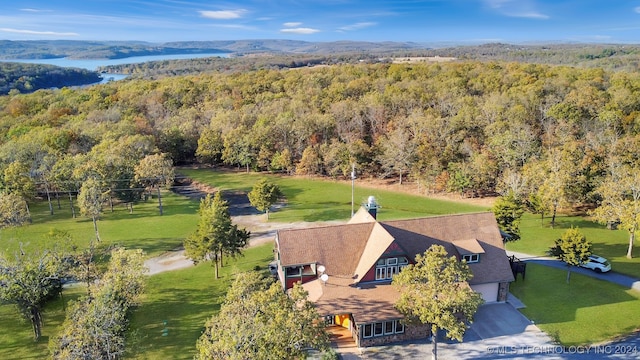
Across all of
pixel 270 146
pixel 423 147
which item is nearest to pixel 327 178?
pixel 270 146

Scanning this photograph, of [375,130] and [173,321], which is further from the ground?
[375,130]

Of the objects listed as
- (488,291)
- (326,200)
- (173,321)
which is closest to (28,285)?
(173,321)

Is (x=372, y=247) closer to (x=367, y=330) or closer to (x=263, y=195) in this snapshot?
(x=367, y=330)

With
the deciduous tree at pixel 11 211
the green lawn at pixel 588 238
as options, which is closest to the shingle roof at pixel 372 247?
the green lawn at pixel 588 238

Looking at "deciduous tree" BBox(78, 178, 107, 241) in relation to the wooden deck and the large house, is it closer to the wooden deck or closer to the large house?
the large house

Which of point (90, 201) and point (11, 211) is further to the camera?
point (90, 201)

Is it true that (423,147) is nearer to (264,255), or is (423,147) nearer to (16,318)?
(264,255)

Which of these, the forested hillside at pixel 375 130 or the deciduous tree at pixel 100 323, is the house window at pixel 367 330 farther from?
the forested hillside at pixel 375 130
